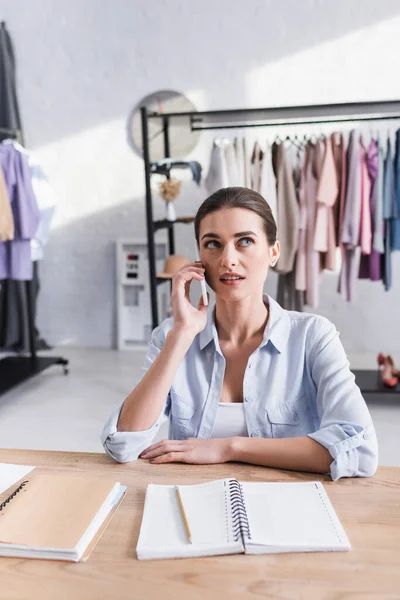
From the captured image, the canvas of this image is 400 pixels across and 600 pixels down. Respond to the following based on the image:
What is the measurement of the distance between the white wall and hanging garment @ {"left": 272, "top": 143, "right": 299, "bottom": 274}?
118cm

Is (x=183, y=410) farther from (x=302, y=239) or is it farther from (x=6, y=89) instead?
(x=6, y=89)

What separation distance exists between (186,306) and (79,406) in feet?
7.97

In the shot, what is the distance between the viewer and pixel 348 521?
3.03ft

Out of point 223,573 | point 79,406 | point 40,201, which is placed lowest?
point 79,406

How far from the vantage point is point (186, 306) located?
134 cm

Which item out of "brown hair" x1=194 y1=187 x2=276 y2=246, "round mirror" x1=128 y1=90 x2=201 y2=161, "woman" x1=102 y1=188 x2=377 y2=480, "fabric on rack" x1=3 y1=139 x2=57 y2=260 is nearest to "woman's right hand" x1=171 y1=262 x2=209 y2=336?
"woman" x1=102 y1=188 x2=377 y2=480

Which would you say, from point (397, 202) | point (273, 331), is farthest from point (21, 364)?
point (273, 331)

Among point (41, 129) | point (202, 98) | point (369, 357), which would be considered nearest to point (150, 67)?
point (202, 98)

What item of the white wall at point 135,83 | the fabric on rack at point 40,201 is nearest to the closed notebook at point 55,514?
the fabric on rack at point 40,201

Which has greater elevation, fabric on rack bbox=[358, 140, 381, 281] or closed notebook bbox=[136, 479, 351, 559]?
fabric on rack bbox=[358, 140, 381, 281]

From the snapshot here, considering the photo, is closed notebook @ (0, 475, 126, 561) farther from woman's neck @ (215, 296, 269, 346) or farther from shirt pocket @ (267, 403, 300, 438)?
woman's neck @ (215, 296, 269, 346)

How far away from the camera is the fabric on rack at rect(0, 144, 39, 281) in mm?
3695

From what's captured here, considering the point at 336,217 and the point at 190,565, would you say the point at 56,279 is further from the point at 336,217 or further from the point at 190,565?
the point at 190,565

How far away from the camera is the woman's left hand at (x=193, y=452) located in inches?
46.3
